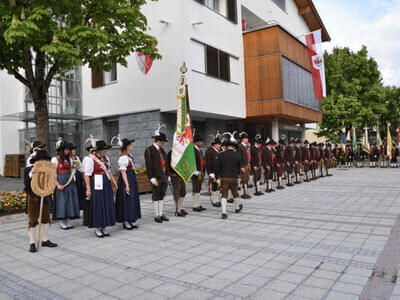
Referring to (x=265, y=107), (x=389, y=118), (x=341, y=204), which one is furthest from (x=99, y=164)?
(x=389, y=118)

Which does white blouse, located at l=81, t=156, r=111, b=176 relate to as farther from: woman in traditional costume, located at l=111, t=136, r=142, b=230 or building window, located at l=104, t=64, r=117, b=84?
building window, located at l=104, t=64, r=117, b=84

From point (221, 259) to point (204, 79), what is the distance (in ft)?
40.1

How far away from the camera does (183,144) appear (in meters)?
8.58

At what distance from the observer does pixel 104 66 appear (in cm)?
1077

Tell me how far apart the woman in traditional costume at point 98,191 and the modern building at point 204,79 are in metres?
8.72

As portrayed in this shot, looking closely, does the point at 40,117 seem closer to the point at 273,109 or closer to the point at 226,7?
the point at 273,109

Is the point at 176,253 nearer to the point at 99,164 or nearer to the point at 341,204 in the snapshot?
the point at 99,164

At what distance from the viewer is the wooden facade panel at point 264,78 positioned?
60.2ft

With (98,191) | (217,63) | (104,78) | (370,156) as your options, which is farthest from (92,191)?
(370,156)

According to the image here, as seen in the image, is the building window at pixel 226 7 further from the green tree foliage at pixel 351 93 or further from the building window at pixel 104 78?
the green tree foliage at pixel 351 93

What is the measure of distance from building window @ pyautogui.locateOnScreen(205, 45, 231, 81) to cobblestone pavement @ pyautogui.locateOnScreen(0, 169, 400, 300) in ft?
33.0

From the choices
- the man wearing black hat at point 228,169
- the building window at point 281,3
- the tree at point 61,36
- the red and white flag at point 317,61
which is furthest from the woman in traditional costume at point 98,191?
the building window at point 281,3

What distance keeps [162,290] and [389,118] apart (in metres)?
39.2

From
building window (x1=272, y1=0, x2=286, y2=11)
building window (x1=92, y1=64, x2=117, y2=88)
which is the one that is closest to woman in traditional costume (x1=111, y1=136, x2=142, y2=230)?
building window (x1=92, y1=64, x2=117, y2=88)
